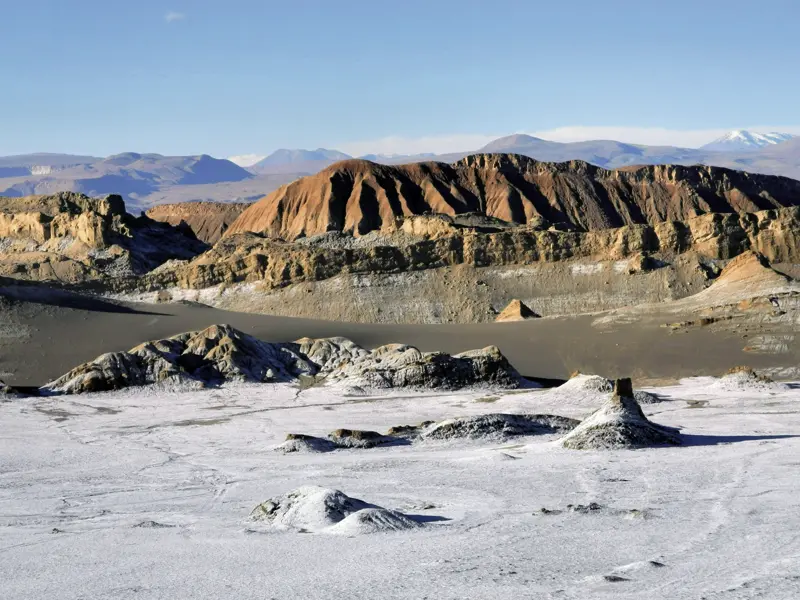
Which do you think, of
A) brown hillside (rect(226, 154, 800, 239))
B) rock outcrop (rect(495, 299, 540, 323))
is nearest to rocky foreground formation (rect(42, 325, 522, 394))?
rock outcrop (rect(495, 299, 540, 323))

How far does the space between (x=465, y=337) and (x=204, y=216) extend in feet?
374

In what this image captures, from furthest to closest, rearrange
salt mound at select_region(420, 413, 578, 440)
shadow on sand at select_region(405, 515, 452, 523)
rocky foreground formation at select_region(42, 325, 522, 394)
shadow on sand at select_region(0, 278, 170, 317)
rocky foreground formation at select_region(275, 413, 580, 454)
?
shadow on sand at select_region(0, 278, 170, 317) → rocky foreground formation at select_region(42, 325, 522, 394) → salt mound at select_region(420, 413, 578, 440) → rocky foreground formation at select_region(275, 413, 580, 454) → shadow on sand at select_region(405, 515, 452, 523)

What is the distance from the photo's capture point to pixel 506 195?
137 meters

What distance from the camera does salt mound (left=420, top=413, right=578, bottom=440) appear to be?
94.5 ft

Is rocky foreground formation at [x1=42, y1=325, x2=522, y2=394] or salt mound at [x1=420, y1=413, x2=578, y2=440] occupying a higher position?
salt mound at [x1=420, y1=413, x2=578, y2=440]

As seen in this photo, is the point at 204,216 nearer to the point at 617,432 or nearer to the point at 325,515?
the point at 617,432

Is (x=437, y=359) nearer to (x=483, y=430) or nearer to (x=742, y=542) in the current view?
(x=483, y=430)

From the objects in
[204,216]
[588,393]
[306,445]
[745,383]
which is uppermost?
[204,216]

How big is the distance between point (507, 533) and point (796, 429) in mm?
15498

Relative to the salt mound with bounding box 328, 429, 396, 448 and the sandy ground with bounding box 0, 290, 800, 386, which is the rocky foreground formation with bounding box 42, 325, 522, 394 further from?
the salt mound with bounding box 328, 429, 396, 448

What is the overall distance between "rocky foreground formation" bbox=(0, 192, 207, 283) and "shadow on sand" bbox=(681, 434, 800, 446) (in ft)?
192

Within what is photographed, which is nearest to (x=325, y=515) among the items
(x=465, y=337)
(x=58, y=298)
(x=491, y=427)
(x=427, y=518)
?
(x=427, y=518)

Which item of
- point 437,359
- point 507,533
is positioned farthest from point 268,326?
point 507,533

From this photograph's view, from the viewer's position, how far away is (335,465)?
25188mm
